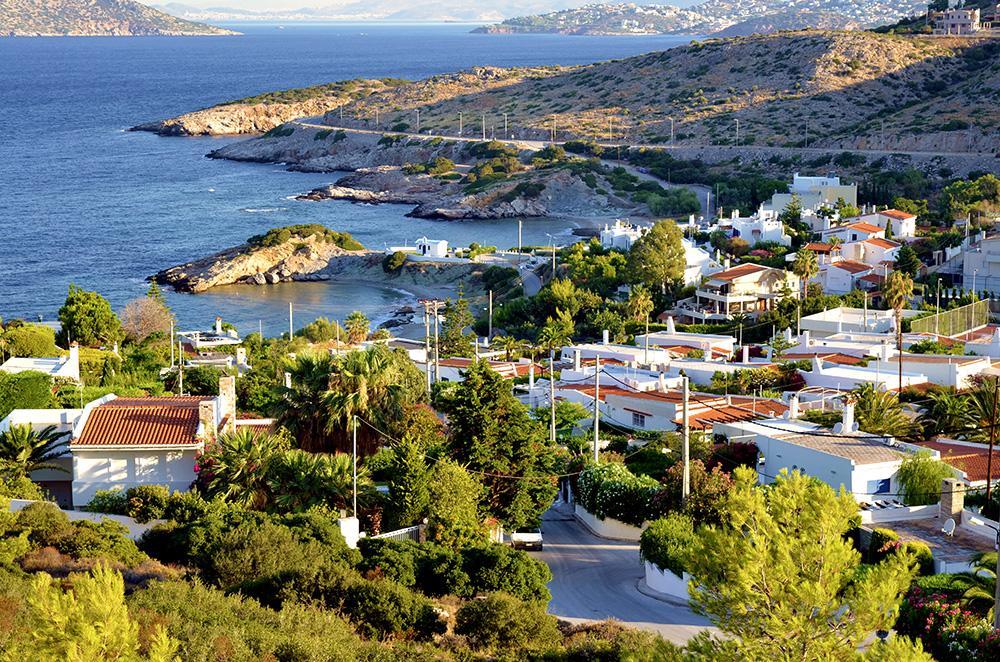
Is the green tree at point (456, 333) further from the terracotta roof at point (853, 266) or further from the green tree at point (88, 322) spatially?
the terracotta roof at point (853, 266)

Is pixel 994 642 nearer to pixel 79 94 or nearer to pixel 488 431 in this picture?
pixel 488 431

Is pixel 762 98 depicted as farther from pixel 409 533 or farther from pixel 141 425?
pixel 409 533

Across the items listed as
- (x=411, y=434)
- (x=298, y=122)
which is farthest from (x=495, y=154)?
(x=411, y=434)

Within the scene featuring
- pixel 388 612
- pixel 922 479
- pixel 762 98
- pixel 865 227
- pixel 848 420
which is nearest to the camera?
pixel 388 612

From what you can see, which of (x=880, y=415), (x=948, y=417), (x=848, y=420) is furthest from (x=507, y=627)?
(x=948, y=417)

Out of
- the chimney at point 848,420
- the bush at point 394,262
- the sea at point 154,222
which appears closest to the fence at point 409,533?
the chimney at point 848,420

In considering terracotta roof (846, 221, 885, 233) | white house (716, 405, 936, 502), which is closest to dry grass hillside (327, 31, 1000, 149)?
terracotta roof (846, 221, 885, 233)
